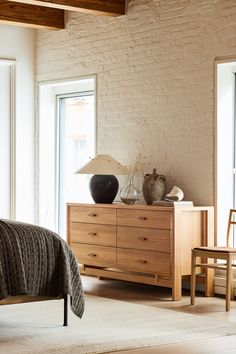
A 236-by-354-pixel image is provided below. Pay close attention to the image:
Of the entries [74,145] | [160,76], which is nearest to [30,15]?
Result: [74,145]

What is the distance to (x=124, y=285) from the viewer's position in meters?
7.43

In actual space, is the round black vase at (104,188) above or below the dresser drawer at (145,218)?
above

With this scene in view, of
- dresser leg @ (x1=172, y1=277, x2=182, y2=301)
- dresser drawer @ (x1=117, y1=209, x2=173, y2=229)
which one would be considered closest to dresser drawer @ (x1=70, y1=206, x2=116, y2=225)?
dresser drawer @ (x1=117, y1=209, x2=173, y2=229)

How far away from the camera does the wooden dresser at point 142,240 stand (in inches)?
257

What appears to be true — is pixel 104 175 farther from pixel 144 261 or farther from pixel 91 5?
pixel 91 5

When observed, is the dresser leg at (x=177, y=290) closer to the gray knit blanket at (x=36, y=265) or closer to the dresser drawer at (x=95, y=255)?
the dresser drawer at (x=95, y=255)

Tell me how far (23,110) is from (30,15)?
1.17 m

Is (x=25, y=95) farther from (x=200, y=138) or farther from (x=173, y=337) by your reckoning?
(x=173, y=337)

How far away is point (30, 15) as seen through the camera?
8.05 m

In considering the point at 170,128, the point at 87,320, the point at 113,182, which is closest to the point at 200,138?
the point at 170,128

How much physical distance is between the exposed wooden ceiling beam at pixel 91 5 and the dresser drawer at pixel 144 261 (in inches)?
89.6

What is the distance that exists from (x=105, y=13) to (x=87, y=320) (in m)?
3.31

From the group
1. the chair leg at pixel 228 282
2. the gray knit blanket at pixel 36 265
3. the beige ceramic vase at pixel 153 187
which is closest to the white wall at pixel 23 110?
the beige ceramic vase at pixel 153 187

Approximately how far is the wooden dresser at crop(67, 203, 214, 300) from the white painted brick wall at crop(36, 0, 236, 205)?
14.8 inches
